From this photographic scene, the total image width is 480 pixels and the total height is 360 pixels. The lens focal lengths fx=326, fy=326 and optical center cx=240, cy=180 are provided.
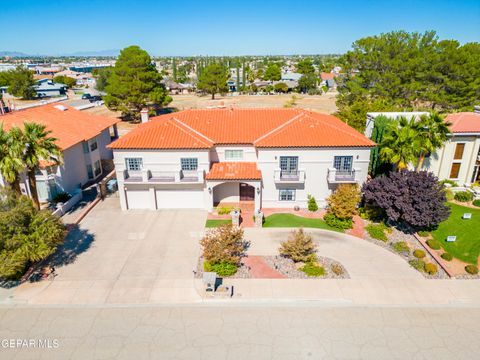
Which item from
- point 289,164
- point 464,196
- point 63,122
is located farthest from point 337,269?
point 63,122

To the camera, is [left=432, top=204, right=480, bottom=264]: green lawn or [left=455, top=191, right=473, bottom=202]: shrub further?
[left=455, top=191, right=473, bottom=202]: shrub

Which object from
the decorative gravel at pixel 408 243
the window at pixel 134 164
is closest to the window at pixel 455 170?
the decorative gravel at pixel 408 243

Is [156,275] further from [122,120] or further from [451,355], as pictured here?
[122,120]

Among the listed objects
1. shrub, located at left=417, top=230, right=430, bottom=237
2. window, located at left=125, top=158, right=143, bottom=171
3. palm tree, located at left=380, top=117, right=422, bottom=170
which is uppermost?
palm tree, located at left=380, top=117, right=422, bottom=170

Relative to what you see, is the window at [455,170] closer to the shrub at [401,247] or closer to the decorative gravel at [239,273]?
the shrub at [401,247]

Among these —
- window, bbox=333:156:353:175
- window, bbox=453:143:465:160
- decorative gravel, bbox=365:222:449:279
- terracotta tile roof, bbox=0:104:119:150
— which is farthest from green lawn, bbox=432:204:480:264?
terracotta tile roof, bbox=0:104:119:150

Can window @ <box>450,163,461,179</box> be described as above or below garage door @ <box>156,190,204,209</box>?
above

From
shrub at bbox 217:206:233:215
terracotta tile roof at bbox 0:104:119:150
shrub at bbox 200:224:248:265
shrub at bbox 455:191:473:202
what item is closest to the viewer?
shrub at bbox 200:224:248:265

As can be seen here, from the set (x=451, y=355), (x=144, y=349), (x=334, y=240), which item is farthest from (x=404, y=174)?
(x=144, y=349)

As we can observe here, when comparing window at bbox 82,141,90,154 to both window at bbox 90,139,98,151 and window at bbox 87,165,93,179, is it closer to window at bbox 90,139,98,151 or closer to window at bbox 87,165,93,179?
window at bbox 90,139,98,151
